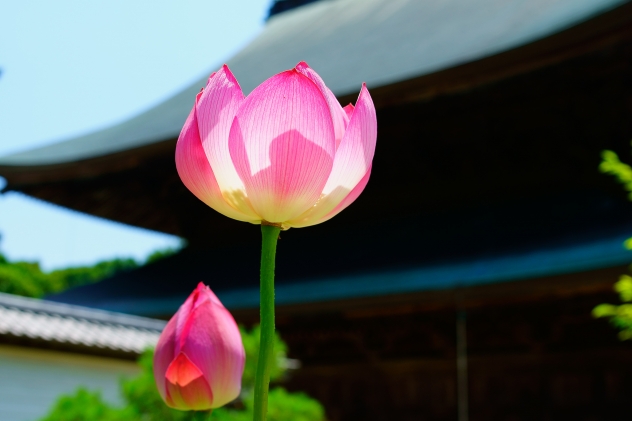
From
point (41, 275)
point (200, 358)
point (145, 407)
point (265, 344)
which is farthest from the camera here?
point (41, 275)

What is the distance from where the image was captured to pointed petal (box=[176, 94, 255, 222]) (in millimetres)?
391

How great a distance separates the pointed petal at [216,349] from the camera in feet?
1.42

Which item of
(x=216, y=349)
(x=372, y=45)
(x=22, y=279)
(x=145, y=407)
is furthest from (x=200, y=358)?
(x=22, y=279)

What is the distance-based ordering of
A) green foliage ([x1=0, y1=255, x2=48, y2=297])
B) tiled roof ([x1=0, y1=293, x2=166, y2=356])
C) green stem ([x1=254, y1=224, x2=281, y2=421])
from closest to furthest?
green stem ([x1=254, y1=224, x2=281, y2=421]), tiled roof ([x1=0, y1=293, x2=166, y2=356]), green foliage ([x1=0, y1=255, x2=48, y2=297])

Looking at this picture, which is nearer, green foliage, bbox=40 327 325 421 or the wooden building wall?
green foliage, bbox=40 327 325 421

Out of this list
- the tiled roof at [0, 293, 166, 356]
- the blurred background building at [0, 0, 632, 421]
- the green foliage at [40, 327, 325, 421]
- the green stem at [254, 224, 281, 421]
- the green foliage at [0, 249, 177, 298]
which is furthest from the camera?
the green foliage at [0, 249, 177, 298]

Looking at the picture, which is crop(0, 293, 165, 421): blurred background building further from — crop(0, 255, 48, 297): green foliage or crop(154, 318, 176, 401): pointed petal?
crop(0, 255, 48, 297): green foliage

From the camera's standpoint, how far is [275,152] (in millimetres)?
383

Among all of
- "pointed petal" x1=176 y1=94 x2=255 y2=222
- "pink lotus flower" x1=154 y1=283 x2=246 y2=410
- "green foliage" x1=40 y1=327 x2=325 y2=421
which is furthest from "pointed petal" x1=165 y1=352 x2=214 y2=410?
"green foliage" x1=40 y1=327 x2=325 y2=421

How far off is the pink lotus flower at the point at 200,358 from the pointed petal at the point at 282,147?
0.11 meters

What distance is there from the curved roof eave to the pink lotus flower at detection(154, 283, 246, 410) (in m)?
2.90

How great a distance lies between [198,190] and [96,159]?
15.9 ft

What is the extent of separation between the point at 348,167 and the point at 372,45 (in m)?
5.27

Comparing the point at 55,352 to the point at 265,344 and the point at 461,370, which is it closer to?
the point at 461,370
